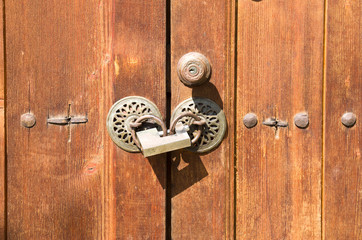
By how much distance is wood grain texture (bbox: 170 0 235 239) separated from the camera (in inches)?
24.7

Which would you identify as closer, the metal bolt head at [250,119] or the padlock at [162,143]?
the padlock at [162,143]

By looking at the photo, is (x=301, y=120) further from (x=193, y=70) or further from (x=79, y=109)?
(x=79, y=109)

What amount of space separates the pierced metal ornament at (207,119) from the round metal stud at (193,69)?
0.17ft

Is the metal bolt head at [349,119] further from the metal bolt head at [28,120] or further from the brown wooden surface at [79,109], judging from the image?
the metal bolt head at [28,120]

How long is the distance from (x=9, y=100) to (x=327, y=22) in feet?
2.57

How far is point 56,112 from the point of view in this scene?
629 mm

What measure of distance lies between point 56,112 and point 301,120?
1.94 feet

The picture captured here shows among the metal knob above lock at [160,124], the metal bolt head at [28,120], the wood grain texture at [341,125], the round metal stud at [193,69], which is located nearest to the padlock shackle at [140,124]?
the metal knob above lock at [160,124]

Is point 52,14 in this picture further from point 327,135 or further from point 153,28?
point 327,135

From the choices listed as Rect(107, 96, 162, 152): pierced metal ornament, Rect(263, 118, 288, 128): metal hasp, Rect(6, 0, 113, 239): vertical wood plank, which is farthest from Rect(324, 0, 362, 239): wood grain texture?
Rect(6, 0, 113, 239): vertical wood plank

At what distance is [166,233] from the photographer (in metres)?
0.66

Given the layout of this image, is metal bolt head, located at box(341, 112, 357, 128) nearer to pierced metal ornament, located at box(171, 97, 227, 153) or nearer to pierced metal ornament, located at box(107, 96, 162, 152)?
pierced metal ornament, located at box(171, 97, 227, 153)

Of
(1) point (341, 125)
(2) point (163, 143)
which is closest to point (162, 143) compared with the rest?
(2) point (163, 143)

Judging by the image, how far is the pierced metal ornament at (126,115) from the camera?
605 mm
